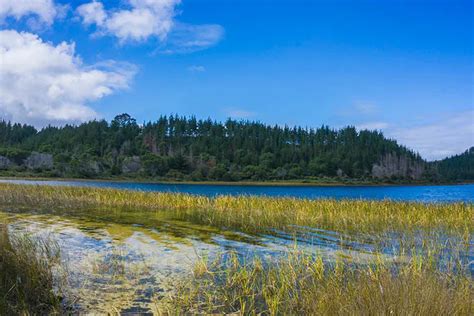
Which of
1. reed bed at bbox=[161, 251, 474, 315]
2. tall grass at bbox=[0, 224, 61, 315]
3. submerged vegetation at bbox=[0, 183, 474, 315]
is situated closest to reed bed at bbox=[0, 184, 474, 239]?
submerged vegetation at bbox=[0, 183, 474, 315]

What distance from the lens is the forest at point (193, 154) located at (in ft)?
433

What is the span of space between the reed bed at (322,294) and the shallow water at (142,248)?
746mm

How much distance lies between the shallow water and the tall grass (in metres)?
0.46

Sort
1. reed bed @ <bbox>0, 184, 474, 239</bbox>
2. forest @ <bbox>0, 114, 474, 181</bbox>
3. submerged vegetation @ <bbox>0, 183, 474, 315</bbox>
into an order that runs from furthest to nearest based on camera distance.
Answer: forest @ <bbox>0, 114, 474, 181</bbox>
reed bed @ <bbox>0, 184, 474, 239</bbox>
submerged vegetation @ <bbox>0, 183, 474, 315</bbox>

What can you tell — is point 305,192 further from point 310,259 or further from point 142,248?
point 310,259

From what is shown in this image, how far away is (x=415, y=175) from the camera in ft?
594

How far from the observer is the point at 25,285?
7.31 m

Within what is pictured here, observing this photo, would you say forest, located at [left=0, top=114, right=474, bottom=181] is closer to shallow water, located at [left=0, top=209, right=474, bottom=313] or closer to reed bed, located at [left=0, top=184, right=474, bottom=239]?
reed bed, located at [left=0, top=184, right=474, bottom=239]

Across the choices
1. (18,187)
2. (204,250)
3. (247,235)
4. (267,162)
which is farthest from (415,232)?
(267,162)

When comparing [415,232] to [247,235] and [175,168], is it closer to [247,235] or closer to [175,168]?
[247,235]

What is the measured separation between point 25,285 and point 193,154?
499 feet

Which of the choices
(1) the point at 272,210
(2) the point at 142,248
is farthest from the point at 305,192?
(2) the point at 142,248

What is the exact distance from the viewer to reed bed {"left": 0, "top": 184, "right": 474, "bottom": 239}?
19311 mm

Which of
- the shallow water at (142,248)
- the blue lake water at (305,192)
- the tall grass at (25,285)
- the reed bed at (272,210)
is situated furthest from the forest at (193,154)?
the tall grass at (25,285)
